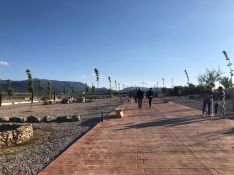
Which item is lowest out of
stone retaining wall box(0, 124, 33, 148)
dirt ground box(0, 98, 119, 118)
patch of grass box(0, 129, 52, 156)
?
patch of grass box(0, 129, 52, 156)

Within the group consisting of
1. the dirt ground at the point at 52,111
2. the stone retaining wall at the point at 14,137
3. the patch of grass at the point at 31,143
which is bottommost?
the patch of grass at the point at 31,143

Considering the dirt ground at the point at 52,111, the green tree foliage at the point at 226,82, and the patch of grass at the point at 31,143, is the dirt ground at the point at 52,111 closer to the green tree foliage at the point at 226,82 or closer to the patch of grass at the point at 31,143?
the patch of grass at the point at 31,143

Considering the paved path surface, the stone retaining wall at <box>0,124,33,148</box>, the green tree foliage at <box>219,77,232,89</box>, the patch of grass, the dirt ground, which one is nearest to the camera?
the paved path surface

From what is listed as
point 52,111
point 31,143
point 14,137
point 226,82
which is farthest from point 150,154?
point 226,82

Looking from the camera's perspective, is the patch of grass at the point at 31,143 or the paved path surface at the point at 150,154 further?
the patch of grass at the point at 31,143

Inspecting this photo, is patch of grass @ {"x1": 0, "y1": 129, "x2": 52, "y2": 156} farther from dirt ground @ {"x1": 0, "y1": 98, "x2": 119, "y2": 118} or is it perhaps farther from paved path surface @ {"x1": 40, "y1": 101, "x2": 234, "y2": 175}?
dirt ground @ {"x1": 0, "y1": 98, "x2": 119, "y2": 118}

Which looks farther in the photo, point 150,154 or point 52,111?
point 52,111

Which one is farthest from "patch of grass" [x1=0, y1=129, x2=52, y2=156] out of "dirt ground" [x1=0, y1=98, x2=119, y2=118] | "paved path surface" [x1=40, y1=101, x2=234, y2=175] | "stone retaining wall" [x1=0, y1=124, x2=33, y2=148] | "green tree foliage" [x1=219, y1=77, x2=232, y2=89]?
"green tree foliage" [x1=219, y1=77, x2=232, y2=89]

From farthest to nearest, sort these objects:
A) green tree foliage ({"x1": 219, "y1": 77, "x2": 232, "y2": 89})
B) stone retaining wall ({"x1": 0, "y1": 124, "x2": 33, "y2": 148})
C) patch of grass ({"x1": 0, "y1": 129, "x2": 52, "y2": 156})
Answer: green tree foliage ({"x1": 219, "y1": 77, "x2": 232, "y2": 89})
stone retaining wall ({"x1": 0, "y1": 124, "x2": 33, "y2": 148})
patch of grass ({"x1": 0, "y1": 129, "x2": 52, "y2": 156})

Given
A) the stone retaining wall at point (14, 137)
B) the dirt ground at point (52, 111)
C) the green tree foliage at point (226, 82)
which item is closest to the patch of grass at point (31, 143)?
the stone retaining wall at point (14, 137)

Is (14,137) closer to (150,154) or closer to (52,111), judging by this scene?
(150,154)

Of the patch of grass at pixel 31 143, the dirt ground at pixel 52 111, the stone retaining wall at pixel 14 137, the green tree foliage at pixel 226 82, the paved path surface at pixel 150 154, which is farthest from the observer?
the green tree foliage at pixel 226 82

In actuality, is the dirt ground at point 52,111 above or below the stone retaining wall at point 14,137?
above

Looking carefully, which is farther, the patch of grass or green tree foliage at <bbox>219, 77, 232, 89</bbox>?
green tree foliage at <bbox>219, 77, 232, 89</bbox>
